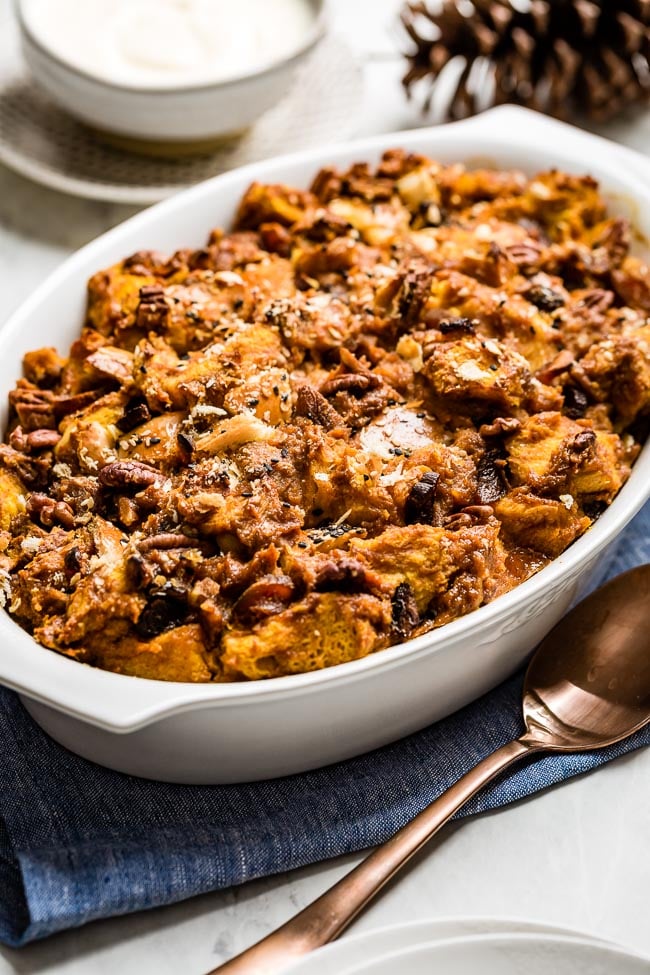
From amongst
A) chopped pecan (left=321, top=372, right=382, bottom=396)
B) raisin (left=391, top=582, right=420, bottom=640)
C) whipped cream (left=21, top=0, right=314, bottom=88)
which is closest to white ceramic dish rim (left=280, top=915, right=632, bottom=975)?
raisin (left=391, top=582, right=420, bottom=640)

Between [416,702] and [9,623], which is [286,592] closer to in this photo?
[416,702]

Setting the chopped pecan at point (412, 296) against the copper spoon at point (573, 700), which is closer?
the copper spoon at point (573, 700)

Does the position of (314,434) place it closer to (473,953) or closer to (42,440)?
(42,440)

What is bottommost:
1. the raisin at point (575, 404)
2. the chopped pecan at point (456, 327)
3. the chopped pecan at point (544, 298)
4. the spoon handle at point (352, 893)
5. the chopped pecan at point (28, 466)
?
the spoon handle at point (352, 893)

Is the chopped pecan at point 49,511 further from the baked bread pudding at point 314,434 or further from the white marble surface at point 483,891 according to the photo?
the white marble surface at point 483,891

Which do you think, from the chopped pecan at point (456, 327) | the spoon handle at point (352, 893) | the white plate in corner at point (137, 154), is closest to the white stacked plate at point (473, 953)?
the spoon handle at point (352, 893)

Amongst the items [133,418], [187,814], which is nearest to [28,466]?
[133,418]
